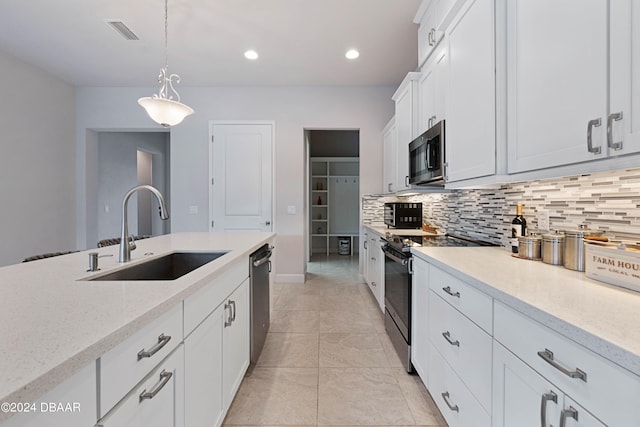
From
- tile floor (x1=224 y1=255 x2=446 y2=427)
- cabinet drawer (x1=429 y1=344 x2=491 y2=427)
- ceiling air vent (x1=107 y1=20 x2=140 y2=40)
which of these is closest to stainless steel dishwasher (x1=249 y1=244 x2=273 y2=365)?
tile floor (x1=224 y1=255 x2=446 y2=427)

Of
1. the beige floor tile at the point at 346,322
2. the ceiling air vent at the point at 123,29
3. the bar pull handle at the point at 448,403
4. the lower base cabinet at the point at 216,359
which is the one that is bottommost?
the beige floor tile at the point at 346,322

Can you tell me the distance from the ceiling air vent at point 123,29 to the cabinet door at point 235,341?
2888mm

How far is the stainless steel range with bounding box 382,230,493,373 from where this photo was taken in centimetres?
197

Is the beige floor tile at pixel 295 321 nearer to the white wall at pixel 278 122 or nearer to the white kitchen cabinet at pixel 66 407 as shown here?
the white wall at pixel 278 122

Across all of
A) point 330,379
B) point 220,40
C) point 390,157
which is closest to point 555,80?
point 330,379

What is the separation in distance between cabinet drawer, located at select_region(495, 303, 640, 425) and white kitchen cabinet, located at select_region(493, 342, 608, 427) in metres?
0.02

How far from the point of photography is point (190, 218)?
4508mm

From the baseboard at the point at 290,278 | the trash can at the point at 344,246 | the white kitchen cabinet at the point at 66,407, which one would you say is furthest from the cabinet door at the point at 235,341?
the trash can at the point at 344,246

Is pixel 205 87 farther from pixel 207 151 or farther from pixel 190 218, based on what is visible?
pixel 190 218

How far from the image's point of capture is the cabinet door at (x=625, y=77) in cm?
81

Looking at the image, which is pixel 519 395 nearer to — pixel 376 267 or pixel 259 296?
pixel 259 296

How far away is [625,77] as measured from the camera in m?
0.84

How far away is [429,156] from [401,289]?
984 millimetres

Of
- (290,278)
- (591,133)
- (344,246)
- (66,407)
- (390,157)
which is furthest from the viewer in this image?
(344,246)
